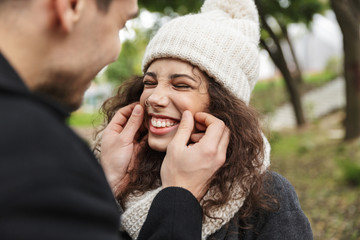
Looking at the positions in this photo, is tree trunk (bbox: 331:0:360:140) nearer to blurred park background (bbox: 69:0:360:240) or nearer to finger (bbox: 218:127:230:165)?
blurred park background (bbox: 69:0:360:240)

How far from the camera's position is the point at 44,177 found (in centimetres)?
71

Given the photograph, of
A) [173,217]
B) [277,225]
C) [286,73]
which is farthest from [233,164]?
[286,73]

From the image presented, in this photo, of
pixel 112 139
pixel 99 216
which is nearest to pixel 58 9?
pixel 99 216

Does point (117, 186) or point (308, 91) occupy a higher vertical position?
point (117, 186)

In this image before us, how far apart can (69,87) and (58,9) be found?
0.23 metres

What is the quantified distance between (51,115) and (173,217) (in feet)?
2.56

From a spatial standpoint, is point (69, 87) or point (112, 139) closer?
point (69, 87)

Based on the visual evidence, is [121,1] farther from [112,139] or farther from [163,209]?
[112,139]

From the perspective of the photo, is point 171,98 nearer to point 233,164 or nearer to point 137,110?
point 137,110

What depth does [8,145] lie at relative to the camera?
726mm

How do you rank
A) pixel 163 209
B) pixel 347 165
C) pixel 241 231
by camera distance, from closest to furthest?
pixel 163 209 < pixel 241 231 < pixel 347 165

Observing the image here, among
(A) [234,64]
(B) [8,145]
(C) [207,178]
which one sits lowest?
(C) [207,178]

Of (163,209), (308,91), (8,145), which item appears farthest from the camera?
(308,91)

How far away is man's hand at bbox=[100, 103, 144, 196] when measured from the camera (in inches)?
80.2
